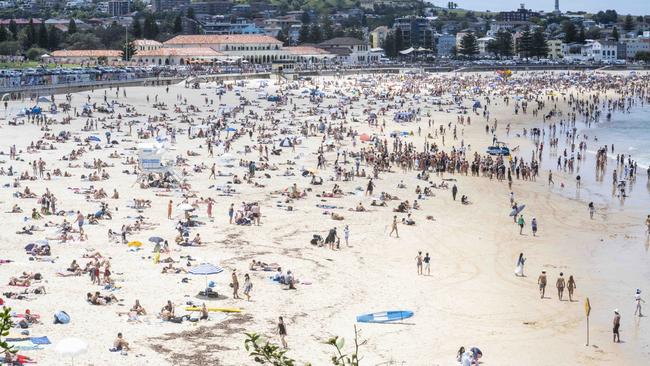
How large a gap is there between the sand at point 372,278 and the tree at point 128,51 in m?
63.0

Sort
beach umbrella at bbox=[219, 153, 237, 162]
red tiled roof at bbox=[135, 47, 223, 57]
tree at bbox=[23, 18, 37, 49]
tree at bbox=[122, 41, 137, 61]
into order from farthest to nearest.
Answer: tree at bbox=[23, 18, 37, 49] → red tiled roof at bbox=[135, 47, 223, 57] → tree at bbox=[122, 41, 137, 61] → beach umbrella at bbox=[219, 153, 237, 162]

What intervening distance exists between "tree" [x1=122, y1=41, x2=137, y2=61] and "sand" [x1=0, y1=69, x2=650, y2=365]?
62982 millimetres

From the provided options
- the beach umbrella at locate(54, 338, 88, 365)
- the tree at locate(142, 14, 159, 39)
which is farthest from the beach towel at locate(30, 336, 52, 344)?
the tree at locate(142, 14, 159, 39)

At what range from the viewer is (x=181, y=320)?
15961 mm

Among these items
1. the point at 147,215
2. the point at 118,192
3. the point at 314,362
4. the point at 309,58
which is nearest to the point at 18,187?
the point at 118,192

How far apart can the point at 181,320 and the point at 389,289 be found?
4.64 metres

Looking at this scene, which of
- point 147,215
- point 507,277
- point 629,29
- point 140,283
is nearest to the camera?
point 140,283

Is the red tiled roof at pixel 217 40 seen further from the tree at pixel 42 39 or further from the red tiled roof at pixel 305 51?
Answer: the tree at pixel 42 39

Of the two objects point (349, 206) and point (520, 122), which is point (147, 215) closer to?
point (349, 206)

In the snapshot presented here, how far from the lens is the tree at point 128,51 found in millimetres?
93637

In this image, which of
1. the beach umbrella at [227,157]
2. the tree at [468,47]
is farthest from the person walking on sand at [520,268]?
the tree at [468,47]

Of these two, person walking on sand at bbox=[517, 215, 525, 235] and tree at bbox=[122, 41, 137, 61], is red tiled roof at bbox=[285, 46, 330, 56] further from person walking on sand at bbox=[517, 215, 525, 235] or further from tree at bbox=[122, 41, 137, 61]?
person walking on sand at bbox=[517, 215, 525, 235]

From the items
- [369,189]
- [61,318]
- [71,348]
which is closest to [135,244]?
[61,318]

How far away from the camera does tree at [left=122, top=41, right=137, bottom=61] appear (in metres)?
93.6
